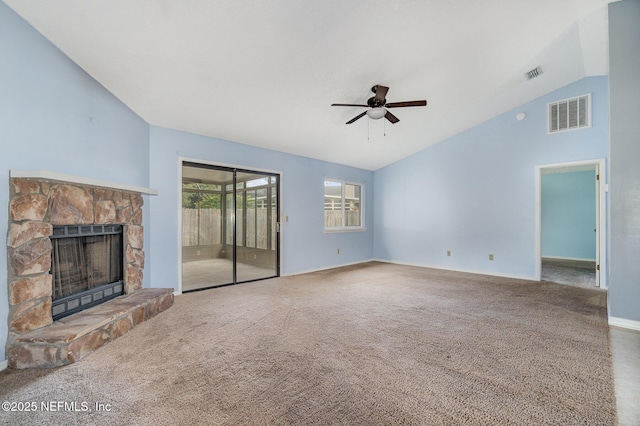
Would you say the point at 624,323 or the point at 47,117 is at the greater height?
the point at 47,117

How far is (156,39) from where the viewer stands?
2590 millimetres

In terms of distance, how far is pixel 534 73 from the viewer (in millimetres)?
4297

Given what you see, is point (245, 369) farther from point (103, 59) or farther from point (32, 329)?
point (103, 59)

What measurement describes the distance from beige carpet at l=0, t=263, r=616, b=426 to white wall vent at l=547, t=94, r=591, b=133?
306 centimetres

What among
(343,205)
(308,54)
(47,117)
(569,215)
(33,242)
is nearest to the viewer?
(33,242)

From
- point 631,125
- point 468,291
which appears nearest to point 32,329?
point 468,291

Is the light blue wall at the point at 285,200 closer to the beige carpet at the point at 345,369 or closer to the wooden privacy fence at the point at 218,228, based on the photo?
the wooden privacy fence at the point at 218,228

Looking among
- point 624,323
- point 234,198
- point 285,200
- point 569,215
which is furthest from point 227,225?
point 569,215

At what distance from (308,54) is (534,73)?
3.65 metres

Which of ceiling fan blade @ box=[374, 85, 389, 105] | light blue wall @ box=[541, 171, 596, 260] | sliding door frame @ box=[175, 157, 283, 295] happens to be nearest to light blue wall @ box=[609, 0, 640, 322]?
ceiling fan blade @ box=[374, 85, 389, 105]

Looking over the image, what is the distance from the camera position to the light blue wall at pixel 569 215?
295 inches

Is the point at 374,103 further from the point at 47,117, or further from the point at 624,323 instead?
the point at 624,323

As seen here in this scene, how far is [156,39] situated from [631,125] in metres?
4.87

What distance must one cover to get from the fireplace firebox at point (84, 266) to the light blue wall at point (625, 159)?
18.2 ft
